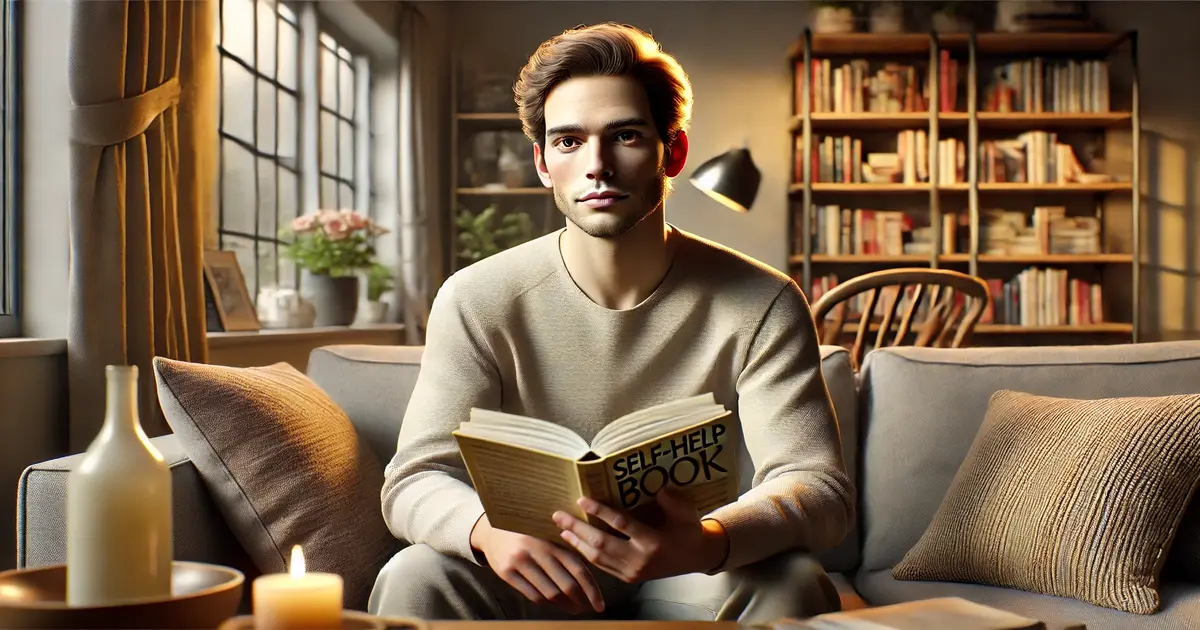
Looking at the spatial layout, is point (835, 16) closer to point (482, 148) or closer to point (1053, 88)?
point (1053, 88)

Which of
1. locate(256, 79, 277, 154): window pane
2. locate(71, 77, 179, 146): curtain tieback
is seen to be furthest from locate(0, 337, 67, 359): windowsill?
locate(256, 79, 277, 154): window pane

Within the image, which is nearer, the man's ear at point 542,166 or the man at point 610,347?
the man at point 610,347

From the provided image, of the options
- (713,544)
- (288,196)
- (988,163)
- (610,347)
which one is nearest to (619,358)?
(610,347)

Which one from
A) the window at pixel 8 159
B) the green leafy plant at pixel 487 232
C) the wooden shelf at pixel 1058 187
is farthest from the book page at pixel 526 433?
the wooden shelf at pixel 1058 187

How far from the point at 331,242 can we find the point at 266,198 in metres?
0.37

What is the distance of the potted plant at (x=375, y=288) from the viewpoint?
4.17m

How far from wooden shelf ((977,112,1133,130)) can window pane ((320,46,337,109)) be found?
9.74ft

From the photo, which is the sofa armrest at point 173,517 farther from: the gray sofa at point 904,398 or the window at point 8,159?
the window at point 8,159

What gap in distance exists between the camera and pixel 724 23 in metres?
5.41

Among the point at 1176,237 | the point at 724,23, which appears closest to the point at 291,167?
the point at 724,23

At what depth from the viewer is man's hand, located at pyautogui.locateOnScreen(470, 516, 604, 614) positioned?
1.11 meters

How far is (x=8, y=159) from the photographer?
230cm

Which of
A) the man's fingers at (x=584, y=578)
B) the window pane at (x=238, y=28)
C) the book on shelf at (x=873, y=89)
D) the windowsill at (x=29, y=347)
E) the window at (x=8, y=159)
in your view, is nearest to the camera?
the man's fingers at (x=584, y=578)

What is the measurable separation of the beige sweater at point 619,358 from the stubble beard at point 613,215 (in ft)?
0.34
